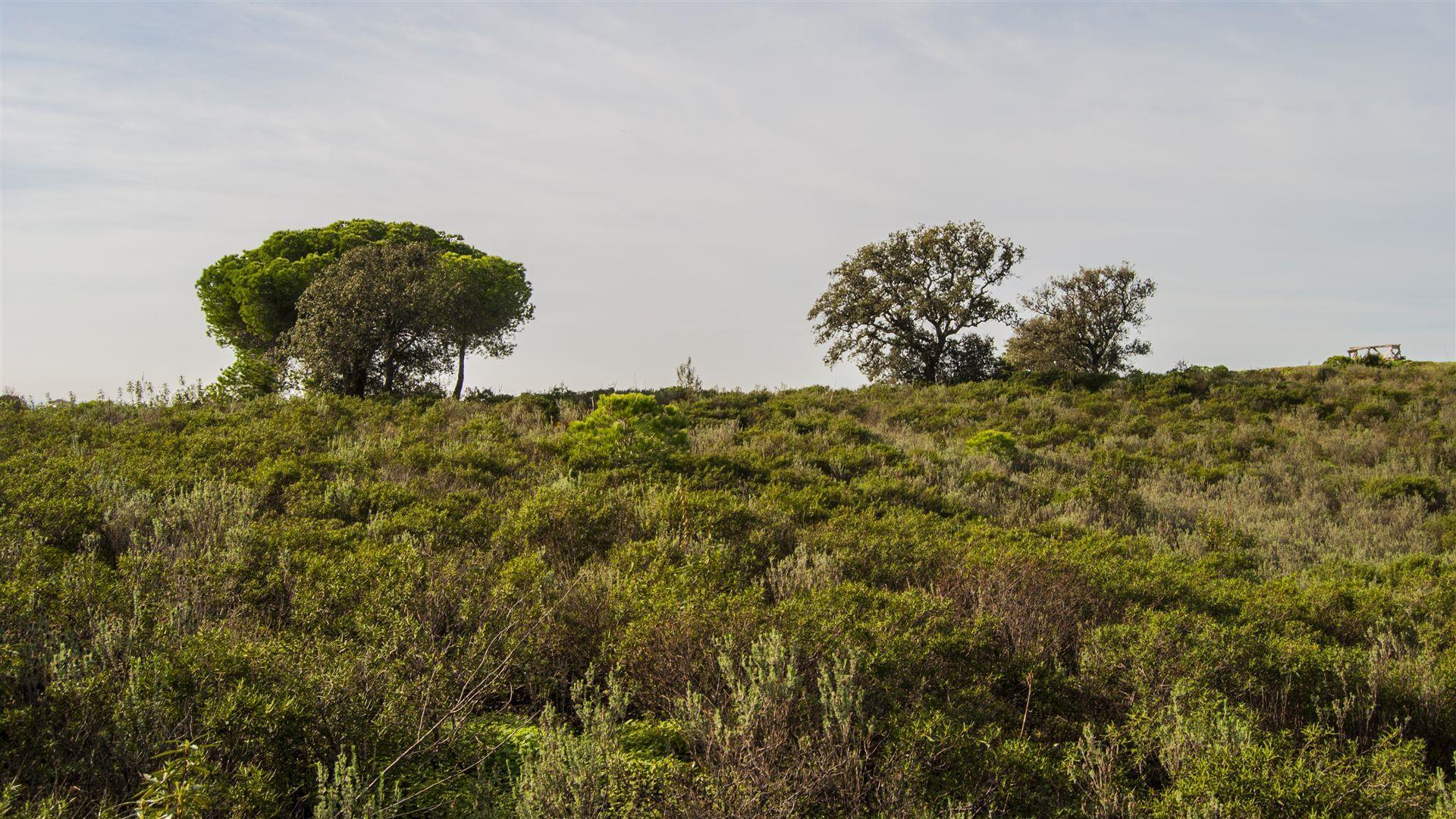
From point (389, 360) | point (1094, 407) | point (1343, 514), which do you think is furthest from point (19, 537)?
point (1094, 407)

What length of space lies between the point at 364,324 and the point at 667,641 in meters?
19.0

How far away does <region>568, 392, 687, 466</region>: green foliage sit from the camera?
10.8 m

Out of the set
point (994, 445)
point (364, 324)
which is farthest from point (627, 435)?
point (364, 324)

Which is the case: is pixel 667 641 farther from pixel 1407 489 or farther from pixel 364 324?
pixel 364 324

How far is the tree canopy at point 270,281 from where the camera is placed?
28.1 m

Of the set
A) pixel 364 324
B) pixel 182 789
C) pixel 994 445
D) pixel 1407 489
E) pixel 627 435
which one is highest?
pixel 364 324

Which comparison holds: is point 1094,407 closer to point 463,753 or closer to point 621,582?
point 621,582

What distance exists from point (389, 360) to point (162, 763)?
19.9 metres

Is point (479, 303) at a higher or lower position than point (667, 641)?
higher

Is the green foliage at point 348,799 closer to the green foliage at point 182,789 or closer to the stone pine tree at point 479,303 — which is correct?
the green foliage at point 182,789

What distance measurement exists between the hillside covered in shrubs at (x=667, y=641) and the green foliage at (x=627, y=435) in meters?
0.07

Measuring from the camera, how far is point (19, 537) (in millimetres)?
5594

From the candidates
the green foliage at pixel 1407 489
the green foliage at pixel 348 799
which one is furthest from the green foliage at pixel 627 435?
the green foliage at pixel 1407 489

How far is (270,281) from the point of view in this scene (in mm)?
28156
